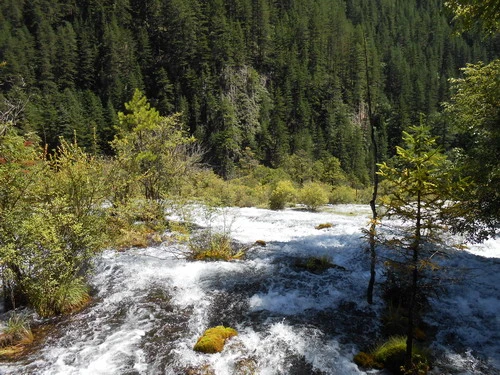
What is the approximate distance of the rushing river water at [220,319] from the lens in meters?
6.52

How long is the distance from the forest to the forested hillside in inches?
16.2

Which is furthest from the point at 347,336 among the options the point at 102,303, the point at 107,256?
the point at 107,256

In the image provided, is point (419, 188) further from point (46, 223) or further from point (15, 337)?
point (15, 337)

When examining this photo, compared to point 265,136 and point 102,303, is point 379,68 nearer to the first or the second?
point 265,136

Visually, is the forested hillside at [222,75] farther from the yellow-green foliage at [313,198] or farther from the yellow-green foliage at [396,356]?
the yellow-green foliage at [396,356]

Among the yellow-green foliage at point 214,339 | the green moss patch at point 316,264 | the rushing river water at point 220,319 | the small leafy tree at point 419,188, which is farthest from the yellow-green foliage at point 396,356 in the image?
the green moss patch at point 316,264

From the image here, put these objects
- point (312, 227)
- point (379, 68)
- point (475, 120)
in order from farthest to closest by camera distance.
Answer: point (379, 68), point (312, 227), point (475, 120)

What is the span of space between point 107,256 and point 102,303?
3870 millimetres

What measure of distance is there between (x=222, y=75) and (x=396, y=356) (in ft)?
230

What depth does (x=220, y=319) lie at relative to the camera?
27.2ft

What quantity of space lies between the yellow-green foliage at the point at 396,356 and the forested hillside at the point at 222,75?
4724 cm

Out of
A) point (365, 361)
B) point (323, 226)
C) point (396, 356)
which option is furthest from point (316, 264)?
point (323, 226)

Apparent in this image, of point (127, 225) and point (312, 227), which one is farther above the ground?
point (127, 225)

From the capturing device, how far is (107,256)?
12.5 meters
